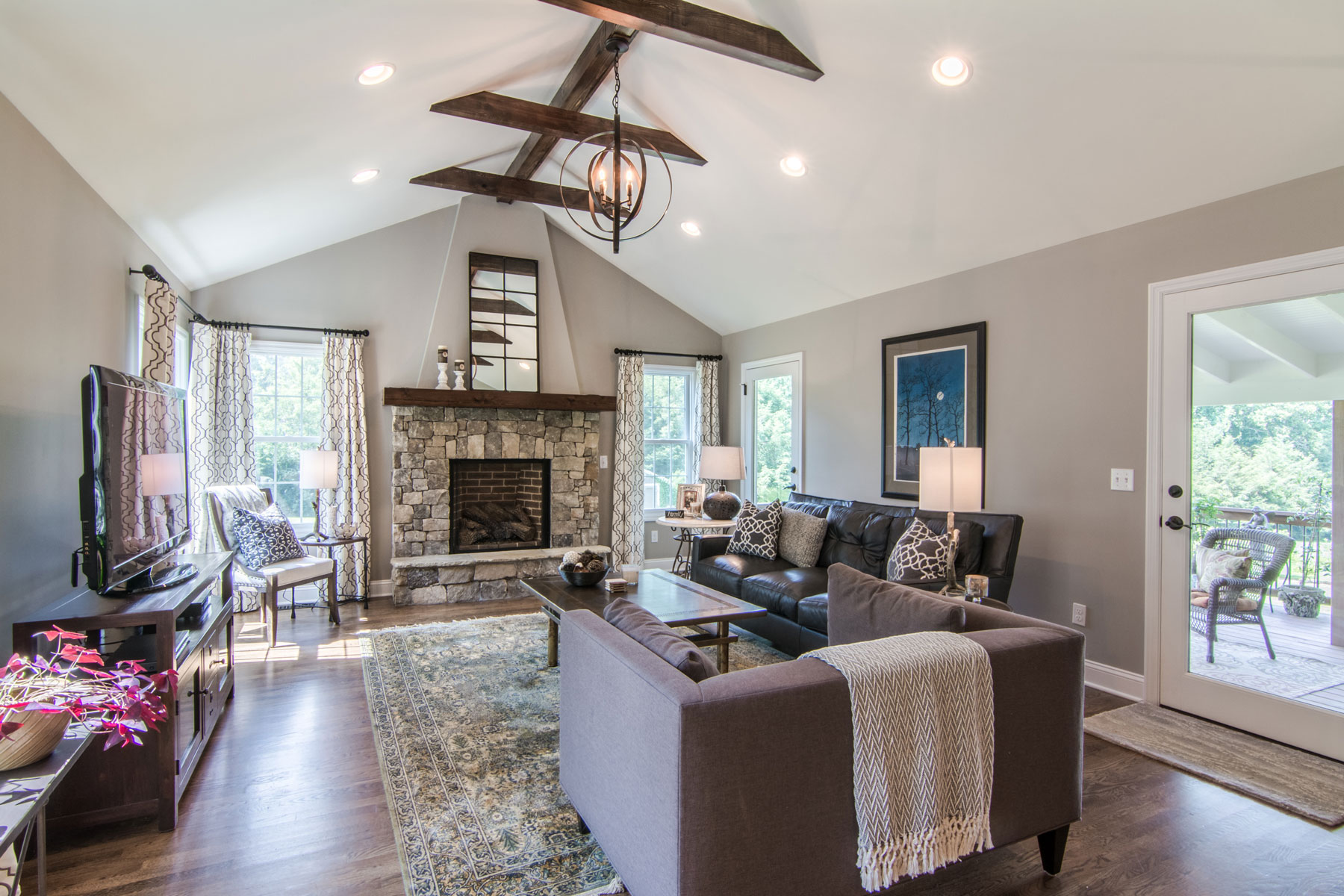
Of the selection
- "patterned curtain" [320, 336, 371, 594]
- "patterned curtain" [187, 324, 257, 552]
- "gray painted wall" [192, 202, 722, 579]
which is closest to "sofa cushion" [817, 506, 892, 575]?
"gray painted wall" [192, 202, 722, 579]

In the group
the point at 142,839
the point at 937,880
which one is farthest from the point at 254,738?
the point at 937,880

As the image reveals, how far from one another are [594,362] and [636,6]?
12.8 feet

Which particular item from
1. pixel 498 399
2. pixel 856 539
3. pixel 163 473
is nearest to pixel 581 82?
pixel 498 399

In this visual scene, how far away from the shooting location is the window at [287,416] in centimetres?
550

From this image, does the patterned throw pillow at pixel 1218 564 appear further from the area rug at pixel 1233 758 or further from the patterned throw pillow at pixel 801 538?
the patterned throw pillow at pixel 801 538

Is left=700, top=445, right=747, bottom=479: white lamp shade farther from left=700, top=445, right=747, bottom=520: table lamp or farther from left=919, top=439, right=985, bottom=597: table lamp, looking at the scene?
left=919, top=439, right=985, bottom=597: table lamp

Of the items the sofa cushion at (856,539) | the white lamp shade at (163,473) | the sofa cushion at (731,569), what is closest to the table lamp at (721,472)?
the sofa cushion at (731,569)

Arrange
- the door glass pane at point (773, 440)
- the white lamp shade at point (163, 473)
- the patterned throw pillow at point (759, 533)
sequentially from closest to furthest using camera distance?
the white lamp shade at point (163, 473) → the patterned throw pillow at point (759, 533) → the door glass pane at point (773, 440)

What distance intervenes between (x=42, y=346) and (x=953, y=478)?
12.4 feet

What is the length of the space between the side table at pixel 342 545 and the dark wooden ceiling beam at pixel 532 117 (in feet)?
9.99

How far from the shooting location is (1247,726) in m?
3.03

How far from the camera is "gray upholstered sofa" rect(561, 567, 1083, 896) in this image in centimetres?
147

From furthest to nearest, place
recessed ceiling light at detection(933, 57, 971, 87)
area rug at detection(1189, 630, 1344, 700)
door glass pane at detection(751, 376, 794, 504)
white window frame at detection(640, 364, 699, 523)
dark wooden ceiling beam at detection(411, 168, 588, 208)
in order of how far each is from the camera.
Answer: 1. white window frame at detection(640, 364, 699, 523)
2. door glass pane at detection(751, 376, 794, 504)
3. dark wooden ceiling beam at detection(411, 168, 588, 208)
4. recessed ceiling light at detection(933, 57, 971, 87)
5. area rug at detection(1189, 630, 1344, 700)

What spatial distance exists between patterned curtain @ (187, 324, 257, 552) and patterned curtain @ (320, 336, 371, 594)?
0.55 meters
